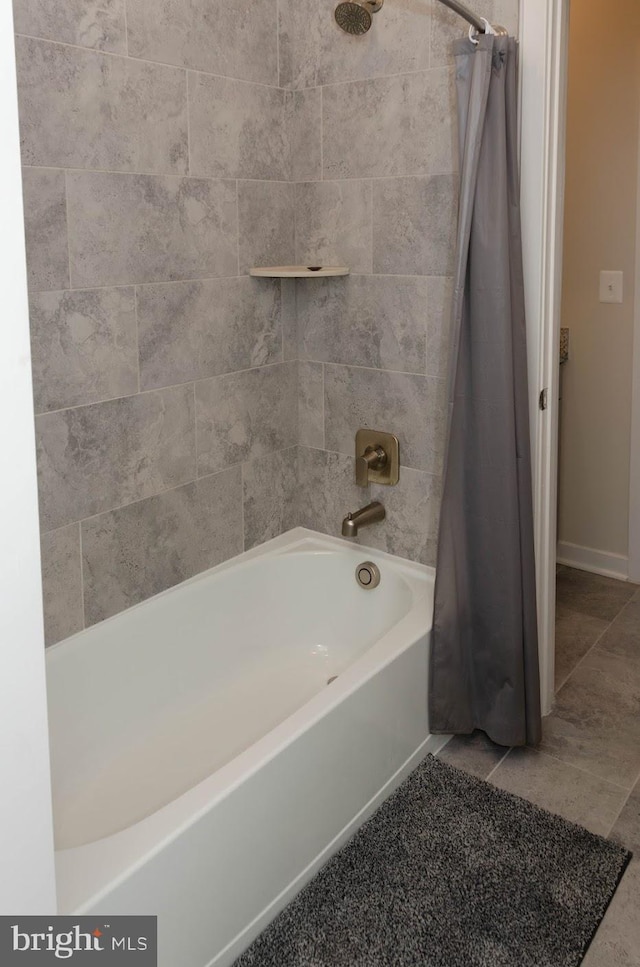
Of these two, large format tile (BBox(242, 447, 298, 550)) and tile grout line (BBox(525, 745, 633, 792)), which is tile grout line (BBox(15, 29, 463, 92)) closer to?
large format tile (BBox(242, 447, 298, 550))

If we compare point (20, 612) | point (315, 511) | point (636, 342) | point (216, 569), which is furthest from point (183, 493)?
point (636, 342)

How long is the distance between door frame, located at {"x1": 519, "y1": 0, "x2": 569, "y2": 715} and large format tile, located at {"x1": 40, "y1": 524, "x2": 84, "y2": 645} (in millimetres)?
1255

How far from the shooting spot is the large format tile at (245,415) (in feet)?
8.57

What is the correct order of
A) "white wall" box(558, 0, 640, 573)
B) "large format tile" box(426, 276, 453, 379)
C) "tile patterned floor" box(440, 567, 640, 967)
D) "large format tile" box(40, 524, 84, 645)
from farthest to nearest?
1. "white wall" box(558, 0, 640, 573)
2. "large format tile" box(426, 276, 453, 379)
3. "large format tile" box(40, 524, 84, 645)
4. "tile patterned floor" box(440, 567, 640, 967)

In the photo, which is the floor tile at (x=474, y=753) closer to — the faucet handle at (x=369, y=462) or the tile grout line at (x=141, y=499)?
the faucet handle at (x=369, y=462)

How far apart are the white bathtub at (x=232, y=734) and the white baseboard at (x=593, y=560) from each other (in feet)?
4.40

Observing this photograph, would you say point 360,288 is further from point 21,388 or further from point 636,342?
point 21,388

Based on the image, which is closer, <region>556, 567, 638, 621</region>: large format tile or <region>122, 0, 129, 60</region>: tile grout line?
<region>122, 0, 129, 60</region>: tile grout line

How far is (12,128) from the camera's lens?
993 millimetres

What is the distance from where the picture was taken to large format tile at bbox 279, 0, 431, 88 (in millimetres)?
2447

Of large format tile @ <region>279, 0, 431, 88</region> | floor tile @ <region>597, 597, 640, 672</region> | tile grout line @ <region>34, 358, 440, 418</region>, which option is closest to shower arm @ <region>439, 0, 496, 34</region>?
large format tile @ <region>279, 0, 431, 88</region>

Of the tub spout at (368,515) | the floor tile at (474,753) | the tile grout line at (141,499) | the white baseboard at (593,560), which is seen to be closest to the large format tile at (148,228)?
the tile grout line at (141,499)

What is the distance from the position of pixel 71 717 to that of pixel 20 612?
4.08 ft

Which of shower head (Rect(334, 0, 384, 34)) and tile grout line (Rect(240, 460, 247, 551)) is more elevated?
shower head (Rect(334, 0, 384, 34))
